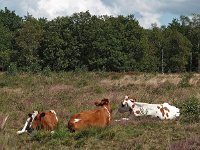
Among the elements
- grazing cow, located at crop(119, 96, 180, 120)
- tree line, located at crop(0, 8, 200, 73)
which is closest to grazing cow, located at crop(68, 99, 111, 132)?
grazing cow, located at crop(119, 96, 180, 120)

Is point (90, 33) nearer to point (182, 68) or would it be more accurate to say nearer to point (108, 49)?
point (108, 49)

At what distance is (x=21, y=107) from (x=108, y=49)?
5986 cm

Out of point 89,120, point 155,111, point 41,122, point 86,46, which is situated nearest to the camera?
point 89,120

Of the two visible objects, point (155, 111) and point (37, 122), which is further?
point (155, 111)

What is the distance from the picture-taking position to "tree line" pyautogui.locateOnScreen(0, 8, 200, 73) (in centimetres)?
7681

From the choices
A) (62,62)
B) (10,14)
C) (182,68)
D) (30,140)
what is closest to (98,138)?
(30,140)

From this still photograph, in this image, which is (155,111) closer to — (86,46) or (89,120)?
(89,120)

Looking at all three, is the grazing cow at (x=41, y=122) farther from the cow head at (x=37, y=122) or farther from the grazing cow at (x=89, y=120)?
the grazing cow at (x=89, y=120)

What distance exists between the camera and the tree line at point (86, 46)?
3024 inches

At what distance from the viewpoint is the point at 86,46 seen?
79500 mm

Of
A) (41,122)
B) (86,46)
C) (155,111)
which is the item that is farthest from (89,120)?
(86,46)

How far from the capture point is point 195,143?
10.4 metres

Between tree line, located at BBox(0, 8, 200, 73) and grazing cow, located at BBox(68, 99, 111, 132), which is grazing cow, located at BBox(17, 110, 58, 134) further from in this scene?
tree line, located at BBox(0, 8, 200, 73)

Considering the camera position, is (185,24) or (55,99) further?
(185,24)
